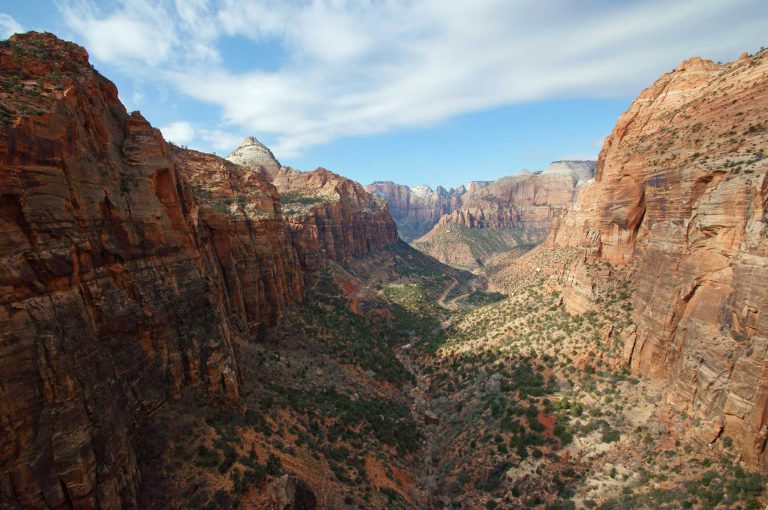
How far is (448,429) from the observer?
38.4 metres

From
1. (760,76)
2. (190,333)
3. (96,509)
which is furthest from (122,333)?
(760,76)

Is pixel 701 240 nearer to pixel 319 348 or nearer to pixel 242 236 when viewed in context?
pixel 319 348

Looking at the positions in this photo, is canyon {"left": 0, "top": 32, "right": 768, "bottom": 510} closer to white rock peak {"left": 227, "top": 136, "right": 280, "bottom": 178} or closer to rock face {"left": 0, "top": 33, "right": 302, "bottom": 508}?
rock face {"left": 0, "top": 33, "right": 302, "bottom": 508}

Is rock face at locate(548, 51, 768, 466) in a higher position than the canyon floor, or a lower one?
higher

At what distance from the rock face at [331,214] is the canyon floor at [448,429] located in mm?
29472

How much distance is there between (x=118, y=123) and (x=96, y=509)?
2231 cm

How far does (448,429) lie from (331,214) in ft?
228

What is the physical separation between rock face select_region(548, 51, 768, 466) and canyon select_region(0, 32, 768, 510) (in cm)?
16

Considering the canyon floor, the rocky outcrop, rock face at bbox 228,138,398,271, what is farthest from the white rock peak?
the canyon floor

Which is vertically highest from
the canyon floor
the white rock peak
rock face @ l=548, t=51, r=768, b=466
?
the white rock peak

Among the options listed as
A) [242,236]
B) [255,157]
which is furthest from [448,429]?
[255,157]

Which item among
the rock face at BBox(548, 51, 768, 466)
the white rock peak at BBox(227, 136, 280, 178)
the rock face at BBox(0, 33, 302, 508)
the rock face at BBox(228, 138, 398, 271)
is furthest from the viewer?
the white rock peak at BBox(227, 136, 280, 178)

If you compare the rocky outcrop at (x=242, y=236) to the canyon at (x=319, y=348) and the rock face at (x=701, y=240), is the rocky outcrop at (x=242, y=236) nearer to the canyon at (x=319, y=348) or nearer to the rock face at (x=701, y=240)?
the canyon at (x=319, y=348)

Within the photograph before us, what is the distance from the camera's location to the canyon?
1532 centimetres
